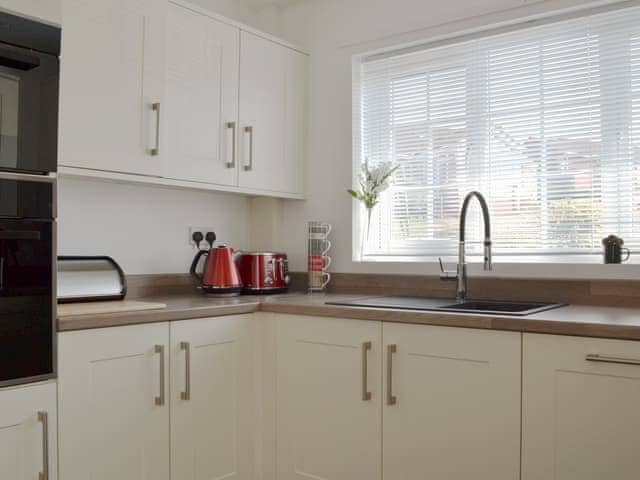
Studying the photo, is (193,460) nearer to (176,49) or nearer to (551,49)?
(176,49)

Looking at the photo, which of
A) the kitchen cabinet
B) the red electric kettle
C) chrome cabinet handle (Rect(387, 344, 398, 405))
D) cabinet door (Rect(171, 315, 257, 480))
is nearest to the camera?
the kitchen cabinet

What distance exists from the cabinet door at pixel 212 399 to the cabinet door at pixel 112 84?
2.22 ft

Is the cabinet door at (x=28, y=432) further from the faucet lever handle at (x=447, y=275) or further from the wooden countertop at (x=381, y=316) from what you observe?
the faucet lever handle at (x=447, y=275)

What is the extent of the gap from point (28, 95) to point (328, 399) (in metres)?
1.43

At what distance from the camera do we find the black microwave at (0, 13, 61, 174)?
1.87m

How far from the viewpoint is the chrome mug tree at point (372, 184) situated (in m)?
2.96

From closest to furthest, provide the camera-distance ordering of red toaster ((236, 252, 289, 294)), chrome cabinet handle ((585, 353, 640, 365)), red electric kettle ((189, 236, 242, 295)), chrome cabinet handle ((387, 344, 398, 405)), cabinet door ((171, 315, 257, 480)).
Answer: chrome cabinet handle ((585, 353, 640, 365))
chrome cabinet handle ((387, 344, 398, 405))
cabinet door ((171, 315, 257, 480))
red electric kettle ((189, 236, 242, 295))
red toaster ((236, 252, 289, 294))

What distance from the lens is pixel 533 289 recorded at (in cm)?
251

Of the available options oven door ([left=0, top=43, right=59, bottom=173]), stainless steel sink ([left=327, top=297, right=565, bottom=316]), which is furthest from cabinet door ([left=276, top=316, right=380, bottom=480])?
oven door ([left=0, top=43, right=59, bottom=173])

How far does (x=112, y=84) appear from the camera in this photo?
2330mm

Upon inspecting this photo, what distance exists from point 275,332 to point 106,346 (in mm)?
705

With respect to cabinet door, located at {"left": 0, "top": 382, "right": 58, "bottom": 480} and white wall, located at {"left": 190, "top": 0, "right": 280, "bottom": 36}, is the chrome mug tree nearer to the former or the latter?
white wall, located at {"left": 190, "top": 0, "right": 280, "bottom": 36}

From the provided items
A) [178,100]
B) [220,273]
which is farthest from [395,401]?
[178,100]

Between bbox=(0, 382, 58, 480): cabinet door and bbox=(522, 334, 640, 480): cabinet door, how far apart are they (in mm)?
1391
